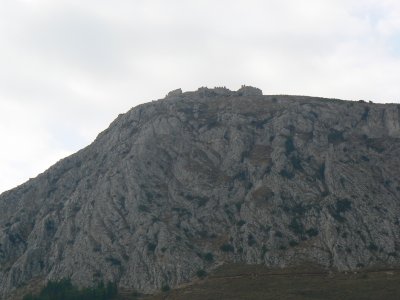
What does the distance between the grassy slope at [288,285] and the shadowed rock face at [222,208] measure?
725 cm

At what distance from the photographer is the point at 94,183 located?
192 metres

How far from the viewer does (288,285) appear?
120 m

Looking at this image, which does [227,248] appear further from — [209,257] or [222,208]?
[222,208]

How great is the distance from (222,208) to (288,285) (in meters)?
51.7

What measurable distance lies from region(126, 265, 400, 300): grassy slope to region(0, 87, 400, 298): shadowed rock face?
7.25 m

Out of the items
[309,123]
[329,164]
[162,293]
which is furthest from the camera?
[309,123]

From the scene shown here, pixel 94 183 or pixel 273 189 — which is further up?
pixel 94 183

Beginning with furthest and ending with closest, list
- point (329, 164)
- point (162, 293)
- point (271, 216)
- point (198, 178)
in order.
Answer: point (198, 178) < point (329, 164) < point (271, 216) < point (162, 293)

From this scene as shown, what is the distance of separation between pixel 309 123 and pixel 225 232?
213 feet

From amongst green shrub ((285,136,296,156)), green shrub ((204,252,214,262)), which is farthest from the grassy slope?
green shrub ((285,136,296,156))

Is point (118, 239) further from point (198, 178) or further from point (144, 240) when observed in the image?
point (198, 178)

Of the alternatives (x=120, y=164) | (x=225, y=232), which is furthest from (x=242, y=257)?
(x=120, y=164)

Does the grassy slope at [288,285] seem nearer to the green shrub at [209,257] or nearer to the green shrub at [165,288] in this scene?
the green shrub at [165,288]

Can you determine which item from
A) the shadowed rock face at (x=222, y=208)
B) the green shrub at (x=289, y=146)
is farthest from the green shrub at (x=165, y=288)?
the green shrub at (x=289, y=146)
